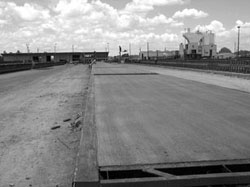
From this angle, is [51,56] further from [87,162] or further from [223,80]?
[87,162]

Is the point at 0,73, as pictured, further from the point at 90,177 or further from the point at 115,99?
the point at 90,177

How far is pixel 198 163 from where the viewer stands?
500 cm

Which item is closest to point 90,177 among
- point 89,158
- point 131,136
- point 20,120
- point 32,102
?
point 89,158

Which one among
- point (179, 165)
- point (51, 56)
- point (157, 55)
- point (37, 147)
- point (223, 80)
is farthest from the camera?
point (51, 56)

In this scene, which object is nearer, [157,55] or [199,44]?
[199,44]

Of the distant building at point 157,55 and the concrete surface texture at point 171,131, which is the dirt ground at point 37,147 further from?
the distant building at point 157,55

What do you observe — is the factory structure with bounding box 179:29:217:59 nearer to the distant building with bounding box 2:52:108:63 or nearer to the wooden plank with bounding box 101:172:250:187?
the distant building with bounding box 2:52:108:63

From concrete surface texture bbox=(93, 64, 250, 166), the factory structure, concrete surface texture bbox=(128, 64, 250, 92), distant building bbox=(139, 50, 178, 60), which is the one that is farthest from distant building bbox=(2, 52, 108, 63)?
concrete surface texture bbox=(93, 64, 250, 166)

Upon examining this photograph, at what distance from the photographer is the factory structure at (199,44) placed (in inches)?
5044

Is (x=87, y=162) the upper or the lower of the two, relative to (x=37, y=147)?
upper

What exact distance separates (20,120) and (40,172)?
5357mm

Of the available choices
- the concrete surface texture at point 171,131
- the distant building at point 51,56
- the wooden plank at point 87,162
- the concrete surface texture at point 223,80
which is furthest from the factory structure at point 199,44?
the wooden plank at point 87,162

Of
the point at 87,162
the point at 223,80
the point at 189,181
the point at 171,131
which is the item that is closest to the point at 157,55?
the point at 223,80

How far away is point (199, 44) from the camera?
13550 centimetres
